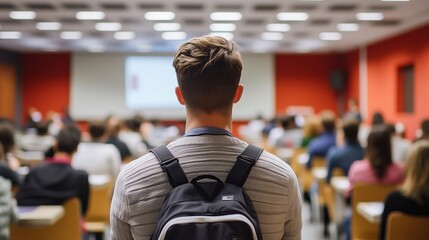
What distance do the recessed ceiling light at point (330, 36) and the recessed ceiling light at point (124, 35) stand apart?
4919 mm

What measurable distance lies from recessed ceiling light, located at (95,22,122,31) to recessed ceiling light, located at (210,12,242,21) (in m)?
2.37

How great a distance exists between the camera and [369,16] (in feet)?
35.3

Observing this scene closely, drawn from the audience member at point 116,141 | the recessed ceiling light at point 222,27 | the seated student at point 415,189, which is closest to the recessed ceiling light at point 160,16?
the recessed ceiling light at point 222,27

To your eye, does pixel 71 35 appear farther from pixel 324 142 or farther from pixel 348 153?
pixel 348 153

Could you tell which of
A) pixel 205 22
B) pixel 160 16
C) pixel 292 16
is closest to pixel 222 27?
pixel 205 22

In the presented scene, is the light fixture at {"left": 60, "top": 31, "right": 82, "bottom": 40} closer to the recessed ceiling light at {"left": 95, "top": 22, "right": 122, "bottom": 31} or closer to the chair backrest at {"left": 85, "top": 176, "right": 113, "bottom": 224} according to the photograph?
the recessed ceiling light at {"left": 95, "top": 22, "right": 122, "bottom": 31}

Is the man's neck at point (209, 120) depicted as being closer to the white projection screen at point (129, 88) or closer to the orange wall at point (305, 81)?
the white projection screen at point (129, 88)

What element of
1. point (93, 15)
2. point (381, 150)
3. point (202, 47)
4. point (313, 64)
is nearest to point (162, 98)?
point (313, 64)

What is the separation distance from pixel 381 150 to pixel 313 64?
14.4m

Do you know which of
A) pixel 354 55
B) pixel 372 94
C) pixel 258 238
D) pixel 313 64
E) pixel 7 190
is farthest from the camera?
pixel 313 64

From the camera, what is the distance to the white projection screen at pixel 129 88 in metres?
17.5

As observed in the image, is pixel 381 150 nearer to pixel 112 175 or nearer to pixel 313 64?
pixel 112 175

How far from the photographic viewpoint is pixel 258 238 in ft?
3.98

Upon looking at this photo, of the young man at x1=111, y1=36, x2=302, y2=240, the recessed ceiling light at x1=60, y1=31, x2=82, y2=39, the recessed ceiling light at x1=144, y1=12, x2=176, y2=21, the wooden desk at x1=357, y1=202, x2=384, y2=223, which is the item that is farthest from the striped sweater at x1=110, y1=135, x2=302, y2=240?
the recessed ceiling light at x1=60, y1=31, x2=82, y2=39
